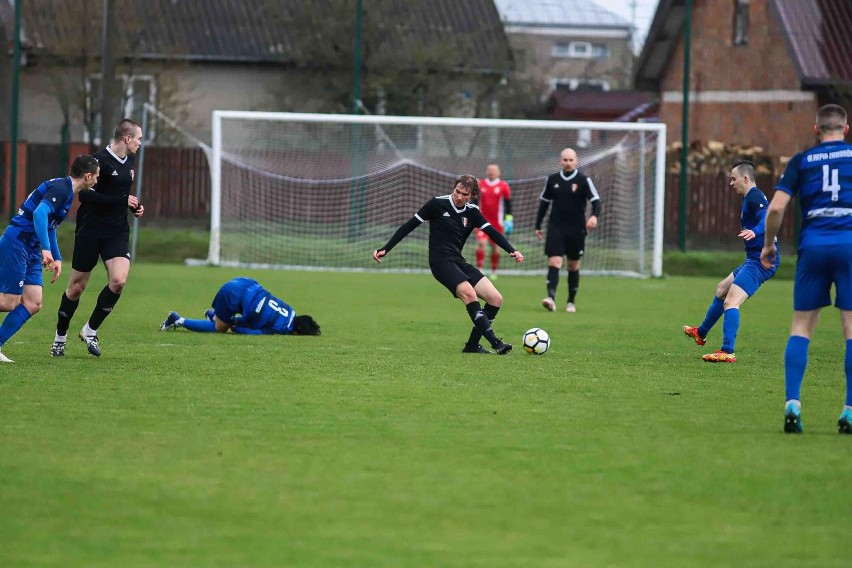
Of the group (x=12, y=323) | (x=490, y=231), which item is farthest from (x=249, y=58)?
(x=12, y=323)

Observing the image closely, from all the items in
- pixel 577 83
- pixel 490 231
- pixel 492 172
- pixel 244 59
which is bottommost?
pixel 490 231

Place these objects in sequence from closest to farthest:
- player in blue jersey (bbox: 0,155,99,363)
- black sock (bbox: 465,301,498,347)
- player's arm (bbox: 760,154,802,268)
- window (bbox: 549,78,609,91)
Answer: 1. player's arm (bbox: 760,154,802,268)
2. player in blue jersey (bbox: 0,155,99,363)
3. black sock (bbox: 465,301,498,347)
4. window (bbox: 549,78,609,91)

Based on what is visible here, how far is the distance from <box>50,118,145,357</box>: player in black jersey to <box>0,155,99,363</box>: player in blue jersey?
552 mm

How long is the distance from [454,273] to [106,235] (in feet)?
10.4

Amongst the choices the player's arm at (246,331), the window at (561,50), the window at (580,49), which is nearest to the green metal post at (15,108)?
the player's arm at (246,331)

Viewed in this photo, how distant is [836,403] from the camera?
9.27 m

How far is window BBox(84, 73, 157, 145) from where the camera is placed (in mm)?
31922

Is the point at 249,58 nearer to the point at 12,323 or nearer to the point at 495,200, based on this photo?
the point at 495,200

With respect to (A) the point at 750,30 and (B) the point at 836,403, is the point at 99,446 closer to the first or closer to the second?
(B) the point at 836,403

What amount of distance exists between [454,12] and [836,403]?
103 feet

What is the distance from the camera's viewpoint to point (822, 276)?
25.7 feet

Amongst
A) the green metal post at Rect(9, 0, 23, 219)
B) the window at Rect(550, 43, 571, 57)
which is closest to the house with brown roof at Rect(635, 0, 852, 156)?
the green metal post at Rect(9, 0, 23, 219)

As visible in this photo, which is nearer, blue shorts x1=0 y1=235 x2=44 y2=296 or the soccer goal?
blue shorts x1=0 y1=235 x2=44 y2=296

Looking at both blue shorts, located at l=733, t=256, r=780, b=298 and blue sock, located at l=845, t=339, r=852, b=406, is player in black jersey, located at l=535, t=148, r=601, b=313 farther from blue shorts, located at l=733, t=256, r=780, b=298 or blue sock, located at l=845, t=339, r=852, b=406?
blue sock, located at l=845, t=339, r=852, b=406
